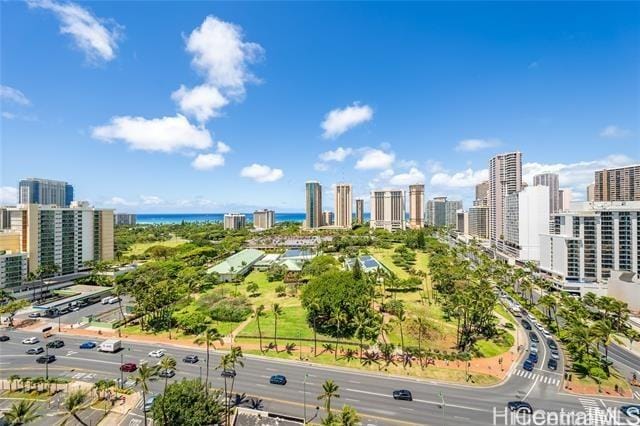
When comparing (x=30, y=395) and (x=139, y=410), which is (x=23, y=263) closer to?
(x=30, y=395)

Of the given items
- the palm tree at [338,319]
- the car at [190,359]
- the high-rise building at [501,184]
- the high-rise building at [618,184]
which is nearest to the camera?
the car at [190,359]

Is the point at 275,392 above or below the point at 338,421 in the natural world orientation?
below

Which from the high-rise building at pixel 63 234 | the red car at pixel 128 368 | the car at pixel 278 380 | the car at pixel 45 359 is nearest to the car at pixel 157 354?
the red car at pixel 128 368

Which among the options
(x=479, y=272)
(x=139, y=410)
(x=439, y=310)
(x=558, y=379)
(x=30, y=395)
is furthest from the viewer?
(x=479, y=272)

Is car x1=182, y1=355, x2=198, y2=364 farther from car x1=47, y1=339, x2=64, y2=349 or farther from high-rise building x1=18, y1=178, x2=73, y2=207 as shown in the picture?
high-rise building x1=18, y1=178, x2=73, y2=207

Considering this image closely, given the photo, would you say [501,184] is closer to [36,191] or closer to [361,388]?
[361,388]

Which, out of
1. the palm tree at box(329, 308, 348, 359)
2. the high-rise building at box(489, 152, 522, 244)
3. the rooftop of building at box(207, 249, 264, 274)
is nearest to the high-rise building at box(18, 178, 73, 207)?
the rooftop of building at box(207, 249, 264, 274)

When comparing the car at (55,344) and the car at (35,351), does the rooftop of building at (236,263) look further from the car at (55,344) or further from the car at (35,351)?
the car at (35,351)

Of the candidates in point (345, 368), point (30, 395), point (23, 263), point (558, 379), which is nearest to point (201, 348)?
point (30, 395)
